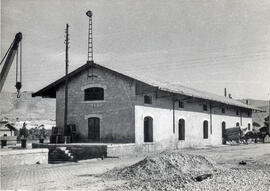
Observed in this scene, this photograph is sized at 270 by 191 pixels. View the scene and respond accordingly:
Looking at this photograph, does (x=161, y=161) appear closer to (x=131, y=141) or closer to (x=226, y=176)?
(x=226, y=176)

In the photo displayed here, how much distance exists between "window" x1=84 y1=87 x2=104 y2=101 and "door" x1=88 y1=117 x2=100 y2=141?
1240mm

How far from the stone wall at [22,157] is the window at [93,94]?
6454 mm

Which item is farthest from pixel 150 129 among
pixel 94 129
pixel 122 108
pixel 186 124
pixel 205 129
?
pixel 205 129

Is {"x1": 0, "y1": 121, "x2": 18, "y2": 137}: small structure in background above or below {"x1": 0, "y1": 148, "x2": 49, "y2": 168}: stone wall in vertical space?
above

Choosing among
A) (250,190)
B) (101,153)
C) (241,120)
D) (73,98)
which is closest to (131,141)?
(101,153)

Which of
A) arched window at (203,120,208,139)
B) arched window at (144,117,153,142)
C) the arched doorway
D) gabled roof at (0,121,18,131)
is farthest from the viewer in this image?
gabled roof at (0,121,18,131)

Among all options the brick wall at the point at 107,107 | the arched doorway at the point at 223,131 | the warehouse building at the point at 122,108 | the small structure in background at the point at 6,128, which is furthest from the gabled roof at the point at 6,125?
the arched doorway at the point at 223,131

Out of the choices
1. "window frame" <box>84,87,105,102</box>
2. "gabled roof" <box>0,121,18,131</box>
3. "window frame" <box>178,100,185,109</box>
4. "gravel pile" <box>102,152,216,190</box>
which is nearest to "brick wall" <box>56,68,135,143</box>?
"window frame" <box>84,87,105,102</box>

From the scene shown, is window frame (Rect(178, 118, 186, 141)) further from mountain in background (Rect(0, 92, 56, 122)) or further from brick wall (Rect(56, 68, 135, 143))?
mountain in background (Rect(0, 92, 56, 122))

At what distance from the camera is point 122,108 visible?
772 inches

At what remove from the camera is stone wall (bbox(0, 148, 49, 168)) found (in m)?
12.6

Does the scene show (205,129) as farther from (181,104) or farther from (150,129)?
(150,129)

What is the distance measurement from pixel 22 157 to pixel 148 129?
8.81m

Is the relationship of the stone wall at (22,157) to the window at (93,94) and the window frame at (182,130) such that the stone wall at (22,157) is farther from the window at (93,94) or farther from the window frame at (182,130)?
the window frame at (182,130)
